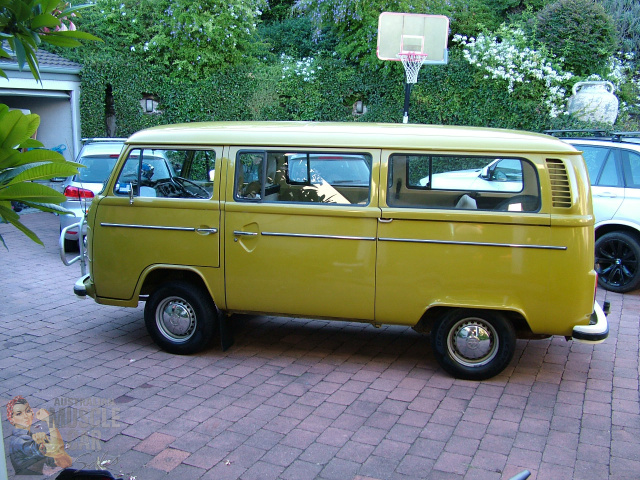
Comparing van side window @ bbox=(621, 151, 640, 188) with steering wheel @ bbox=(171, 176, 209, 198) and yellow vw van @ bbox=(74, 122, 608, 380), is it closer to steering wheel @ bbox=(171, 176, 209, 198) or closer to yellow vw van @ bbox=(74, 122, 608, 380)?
yellow vw van @ bbox=(74, 122, 608, 380)

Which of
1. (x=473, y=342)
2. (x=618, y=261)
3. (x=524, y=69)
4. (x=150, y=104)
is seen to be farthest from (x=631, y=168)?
(x=150, y=104)

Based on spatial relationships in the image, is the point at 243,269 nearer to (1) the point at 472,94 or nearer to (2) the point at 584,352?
(2) the point at 584,352

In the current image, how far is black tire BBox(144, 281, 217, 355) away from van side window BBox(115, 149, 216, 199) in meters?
0.91

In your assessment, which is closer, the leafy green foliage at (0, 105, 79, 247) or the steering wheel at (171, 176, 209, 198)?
the leafy green foliage at (0, 105, 79, 247)

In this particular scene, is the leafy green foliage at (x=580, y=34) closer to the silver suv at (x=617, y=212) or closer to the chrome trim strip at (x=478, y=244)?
the silver suv at (x=617, y=212)

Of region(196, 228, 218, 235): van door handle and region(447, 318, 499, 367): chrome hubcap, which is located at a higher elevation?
region(196, 228, 218, 235): van door handle

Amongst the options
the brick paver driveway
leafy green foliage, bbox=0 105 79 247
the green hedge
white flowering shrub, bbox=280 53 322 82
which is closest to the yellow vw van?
the brick paver driveway

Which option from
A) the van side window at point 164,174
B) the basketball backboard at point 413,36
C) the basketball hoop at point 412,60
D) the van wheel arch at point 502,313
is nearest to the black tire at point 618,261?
the van wheel arch at point 502,313

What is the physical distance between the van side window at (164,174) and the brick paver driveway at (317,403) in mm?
1631

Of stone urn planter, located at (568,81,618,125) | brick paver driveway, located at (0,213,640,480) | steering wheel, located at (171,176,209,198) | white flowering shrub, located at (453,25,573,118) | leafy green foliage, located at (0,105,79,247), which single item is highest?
white flowering shrub, located at (453,25,573,118)

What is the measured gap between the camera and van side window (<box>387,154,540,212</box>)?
5.14 m

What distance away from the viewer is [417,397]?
5051mm

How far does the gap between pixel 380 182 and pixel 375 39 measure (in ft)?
37.6

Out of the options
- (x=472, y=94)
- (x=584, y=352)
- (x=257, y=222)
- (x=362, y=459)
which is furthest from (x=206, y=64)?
(x=362, y=459)
